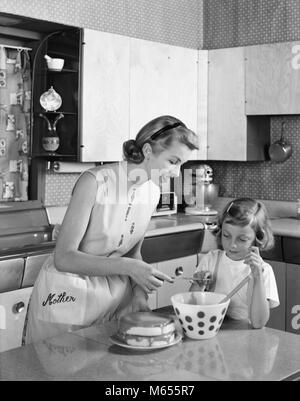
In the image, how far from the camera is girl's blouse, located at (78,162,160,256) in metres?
1.96

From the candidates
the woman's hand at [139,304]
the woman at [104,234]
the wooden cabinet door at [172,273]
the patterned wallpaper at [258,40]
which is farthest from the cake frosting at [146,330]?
the patterned wallpaper at [258,40]

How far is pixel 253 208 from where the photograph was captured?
2162 millimetres

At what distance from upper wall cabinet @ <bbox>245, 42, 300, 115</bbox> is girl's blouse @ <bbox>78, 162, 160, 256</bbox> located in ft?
6.70

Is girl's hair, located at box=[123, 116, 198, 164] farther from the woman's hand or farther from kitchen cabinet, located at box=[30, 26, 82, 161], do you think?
kitchen cabinet, located at box=[30, 26, 82, 161]

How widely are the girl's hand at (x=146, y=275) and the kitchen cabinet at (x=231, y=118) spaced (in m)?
2.47

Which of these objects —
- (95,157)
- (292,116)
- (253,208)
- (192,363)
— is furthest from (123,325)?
(292,116)

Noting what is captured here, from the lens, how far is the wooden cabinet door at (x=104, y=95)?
137 inches

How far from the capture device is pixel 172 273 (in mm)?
3650

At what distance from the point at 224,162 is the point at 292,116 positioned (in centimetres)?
65

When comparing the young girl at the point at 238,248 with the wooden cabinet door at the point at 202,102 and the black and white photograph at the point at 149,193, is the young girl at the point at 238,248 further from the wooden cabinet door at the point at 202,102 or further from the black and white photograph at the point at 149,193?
the wooden cabinet door at the point at 202,102

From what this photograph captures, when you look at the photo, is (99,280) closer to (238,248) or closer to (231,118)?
(238,248)

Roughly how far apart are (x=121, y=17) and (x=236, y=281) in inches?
96.3
